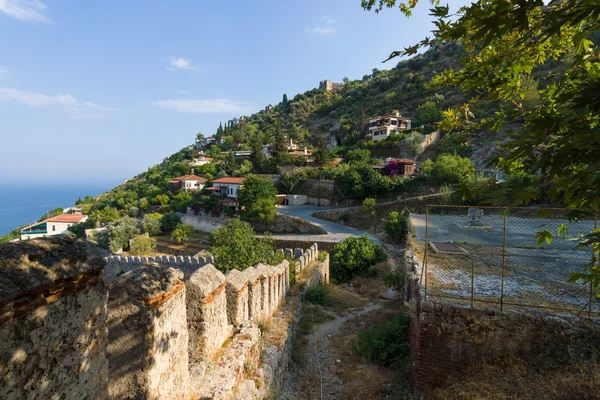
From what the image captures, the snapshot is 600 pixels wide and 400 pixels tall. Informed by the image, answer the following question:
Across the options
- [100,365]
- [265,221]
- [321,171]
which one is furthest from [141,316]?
[321,171]

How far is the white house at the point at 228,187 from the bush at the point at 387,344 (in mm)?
38796

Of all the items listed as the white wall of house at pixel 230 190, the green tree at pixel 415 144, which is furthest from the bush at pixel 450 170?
the white wall of house at pixel 230 190

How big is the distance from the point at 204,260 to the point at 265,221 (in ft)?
41.0

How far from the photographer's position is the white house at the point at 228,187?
1804 inches

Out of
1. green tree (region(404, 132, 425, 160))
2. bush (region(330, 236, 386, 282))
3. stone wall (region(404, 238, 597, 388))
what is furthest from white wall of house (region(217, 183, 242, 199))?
stone wall (region(404, 238, 597, 388))

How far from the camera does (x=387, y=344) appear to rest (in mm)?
7836

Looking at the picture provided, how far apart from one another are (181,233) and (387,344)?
34176mm

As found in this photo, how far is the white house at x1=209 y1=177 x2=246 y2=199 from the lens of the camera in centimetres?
4581

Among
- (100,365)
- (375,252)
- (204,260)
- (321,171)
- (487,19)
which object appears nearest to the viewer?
(487,19)

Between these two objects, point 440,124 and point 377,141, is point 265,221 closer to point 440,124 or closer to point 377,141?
point 377,141

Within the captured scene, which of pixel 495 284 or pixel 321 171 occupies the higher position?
pixel 321 171

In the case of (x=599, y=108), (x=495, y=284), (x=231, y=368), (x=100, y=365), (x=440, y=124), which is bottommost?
(x=231, y=368)

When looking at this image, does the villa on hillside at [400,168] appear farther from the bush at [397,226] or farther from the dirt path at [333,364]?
the dirt path at [333,364]

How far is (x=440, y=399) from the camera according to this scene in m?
5.16
